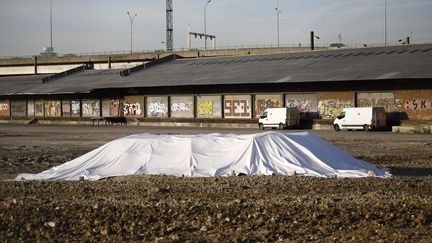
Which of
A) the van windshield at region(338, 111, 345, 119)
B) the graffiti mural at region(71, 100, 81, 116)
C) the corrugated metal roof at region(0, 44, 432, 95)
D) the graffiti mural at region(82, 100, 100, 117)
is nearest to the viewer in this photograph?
the van windshield at region(338, 111, 345, 119)

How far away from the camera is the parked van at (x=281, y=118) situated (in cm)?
5266

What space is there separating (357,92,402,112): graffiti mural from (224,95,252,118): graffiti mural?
36.2ft

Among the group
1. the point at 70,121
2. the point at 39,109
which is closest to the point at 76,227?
the point at 70,121

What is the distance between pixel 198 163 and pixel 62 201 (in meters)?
5.93

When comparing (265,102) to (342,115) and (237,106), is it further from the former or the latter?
(342,115)

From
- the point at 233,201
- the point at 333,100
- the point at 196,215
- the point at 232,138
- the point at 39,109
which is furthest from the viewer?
the point at 39,109

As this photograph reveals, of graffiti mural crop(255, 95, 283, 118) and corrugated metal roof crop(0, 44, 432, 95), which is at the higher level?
corrugated metal roof crop(0, 44, 432, 95)

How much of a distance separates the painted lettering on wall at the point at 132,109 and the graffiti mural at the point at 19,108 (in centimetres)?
1870

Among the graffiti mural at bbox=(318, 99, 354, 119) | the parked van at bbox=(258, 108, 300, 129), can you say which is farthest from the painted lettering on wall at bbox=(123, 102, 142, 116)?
the graffiti mural at bbox=(318, 99, 354, 119)

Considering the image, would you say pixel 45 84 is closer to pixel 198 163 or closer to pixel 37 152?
pixel 37 152

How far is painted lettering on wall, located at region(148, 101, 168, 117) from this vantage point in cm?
6488

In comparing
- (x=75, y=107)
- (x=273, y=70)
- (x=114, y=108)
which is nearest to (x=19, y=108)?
(x=75, y=107)

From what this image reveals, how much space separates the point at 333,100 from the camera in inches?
2093

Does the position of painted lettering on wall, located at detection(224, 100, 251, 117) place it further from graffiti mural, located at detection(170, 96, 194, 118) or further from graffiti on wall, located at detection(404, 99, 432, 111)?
graffiti on wall, located at detection(404, 99, 432, 111)
